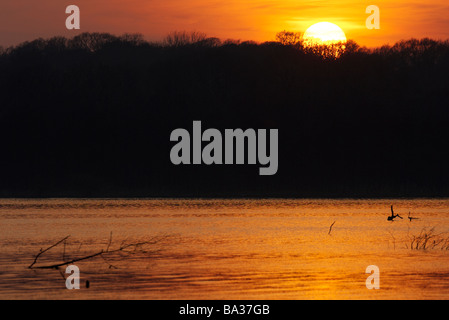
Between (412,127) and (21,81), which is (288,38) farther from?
(21,81)

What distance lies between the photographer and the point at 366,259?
35.6 metres

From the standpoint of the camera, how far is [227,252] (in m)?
38.0

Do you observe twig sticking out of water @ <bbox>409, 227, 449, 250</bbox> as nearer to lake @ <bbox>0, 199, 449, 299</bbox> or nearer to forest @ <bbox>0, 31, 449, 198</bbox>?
lake @ <bbox>0, 199, 449, 299</bbox>

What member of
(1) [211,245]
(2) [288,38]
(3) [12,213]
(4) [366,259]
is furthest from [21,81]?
(4) [366,259]

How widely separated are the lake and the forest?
913 inches

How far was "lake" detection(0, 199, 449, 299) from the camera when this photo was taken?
27734 mm

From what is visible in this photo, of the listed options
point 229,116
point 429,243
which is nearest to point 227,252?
point 429,243

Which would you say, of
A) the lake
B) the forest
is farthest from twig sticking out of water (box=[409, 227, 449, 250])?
the forest

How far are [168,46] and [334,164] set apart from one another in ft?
93.8

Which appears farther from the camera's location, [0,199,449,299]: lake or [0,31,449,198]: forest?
[0,31,449,198]: forest

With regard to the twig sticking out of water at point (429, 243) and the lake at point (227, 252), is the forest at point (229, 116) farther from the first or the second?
the twig sticking out of water at point (429, 243)

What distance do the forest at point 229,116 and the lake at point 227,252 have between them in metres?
23.2

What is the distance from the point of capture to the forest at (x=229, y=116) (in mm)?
89938

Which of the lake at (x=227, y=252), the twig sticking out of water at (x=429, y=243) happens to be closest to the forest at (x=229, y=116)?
the lake at (x=227, y=252)
